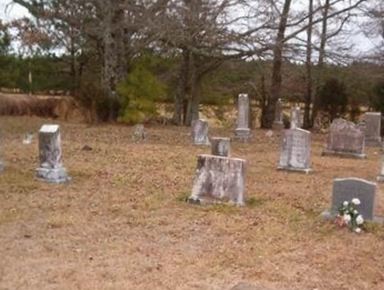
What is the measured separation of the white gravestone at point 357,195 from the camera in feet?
22.8

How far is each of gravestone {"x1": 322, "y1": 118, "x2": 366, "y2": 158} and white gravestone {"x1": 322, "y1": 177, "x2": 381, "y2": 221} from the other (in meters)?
6.78

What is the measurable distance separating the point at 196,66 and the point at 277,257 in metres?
18.0

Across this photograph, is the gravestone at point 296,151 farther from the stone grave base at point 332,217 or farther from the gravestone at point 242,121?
the gravestone at point 242,121

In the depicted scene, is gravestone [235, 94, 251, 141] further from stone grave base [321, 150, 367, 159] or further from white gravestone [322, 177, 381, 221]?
white gravestone [322, 177, 381, 221]

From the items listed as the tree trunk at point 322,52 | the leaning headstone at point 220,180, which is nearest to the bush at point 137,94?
the tree trunk at point 322,52

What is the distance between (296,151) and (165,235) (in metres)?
5.31

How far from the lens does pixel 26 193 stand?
802 centimetres

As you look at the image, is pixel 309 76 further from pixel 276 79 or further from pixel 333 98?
pixel 276 79

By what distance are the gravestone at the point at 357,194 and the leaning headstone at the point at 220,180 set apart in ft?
4.09

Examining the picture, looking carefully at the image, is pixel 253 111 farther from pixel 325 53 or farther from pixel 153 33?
pixel 153 33

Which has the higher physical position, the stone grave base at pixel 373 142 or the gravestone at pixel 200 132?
the gravestone at pixel 200 132

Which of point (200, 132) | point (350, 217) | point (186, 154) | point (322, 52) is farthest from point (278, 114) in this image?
point (350, 217)

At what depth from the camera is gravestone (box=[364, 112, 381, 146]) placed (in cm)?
1712

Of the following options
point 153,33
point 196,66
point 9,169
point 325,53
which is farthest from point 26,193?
point 196,66
